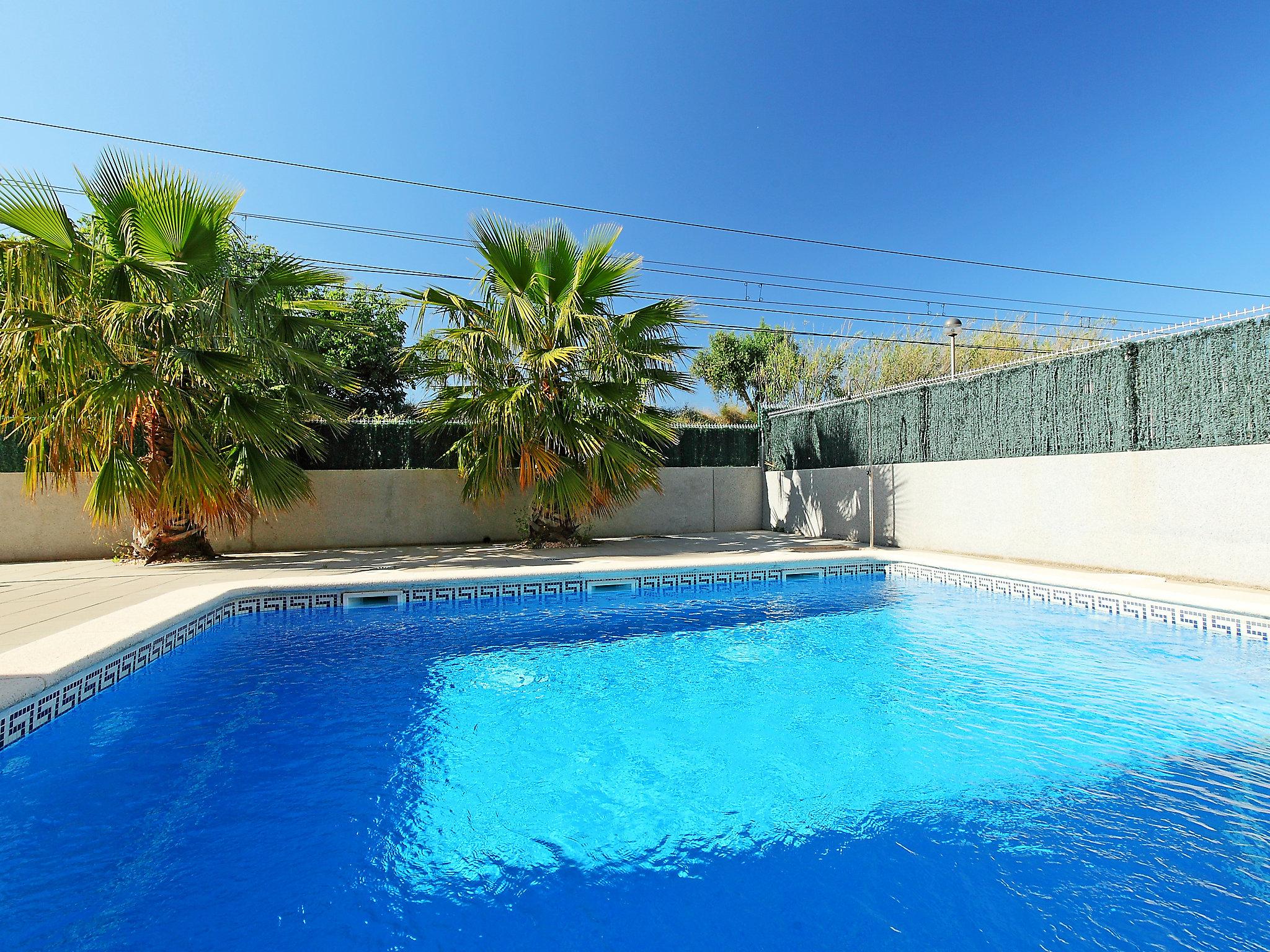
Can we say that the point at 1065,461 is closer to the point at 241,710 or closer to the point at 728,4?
the point at 241,710

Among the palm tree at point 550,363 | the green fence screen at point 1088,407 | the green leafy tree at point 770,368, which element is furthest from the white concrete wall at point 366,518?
the green leafy tree at point 770,368

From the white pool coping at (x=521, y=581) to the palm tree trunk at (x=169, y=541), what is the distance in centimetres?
232

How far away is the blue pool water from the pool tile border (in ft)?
0.45

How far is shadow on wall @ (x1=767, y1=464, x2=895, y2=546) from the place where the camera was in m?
10.1

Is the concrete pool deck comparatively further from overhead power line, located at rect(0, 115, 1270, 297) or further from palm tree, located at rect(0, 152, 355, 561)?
overhead power line, located at rect(0, 115, 1270, 297)

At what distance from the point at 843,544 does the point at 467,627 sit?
20.8 feet

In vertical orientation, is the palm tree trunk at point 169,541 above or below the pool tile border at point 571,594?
above

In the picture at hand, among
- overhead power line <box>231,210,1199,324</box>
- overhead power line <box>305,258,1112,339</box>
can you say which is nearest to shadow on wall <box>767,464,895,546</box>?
overhead power line <box>305,258,1112,339</box>

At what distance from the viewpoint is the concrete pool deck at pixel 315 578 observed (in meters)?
4.07

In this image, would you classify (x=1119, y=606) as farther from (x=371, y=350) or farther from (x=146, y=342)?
(x=371, y=350)

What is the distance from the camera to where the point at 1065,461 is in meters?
7.62

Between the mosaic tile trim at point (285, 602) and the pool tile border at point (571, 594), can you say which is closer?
the mosaic tile trim at point (285, 602)

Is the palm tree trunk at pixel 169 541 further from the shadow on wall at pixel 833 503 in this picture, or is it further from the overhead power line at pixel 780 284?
the shadow on wall at pixel 833 503

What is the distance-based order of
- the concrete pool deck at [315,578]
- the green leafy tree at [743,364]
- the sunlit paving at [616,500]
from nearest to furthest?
the sunlit paving at [616,500], the concrete pool deck at [315,578], the green leafy tree at [743,364]
